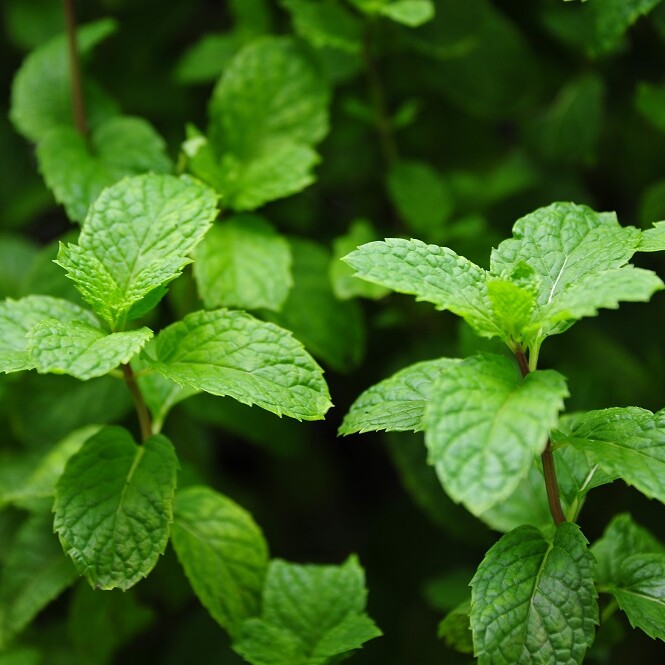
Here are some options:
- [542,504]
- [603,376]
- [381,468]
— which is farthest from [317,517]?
[542,504]

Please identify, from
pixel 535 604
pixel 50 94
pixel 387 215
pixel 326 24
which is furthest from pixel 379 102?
pixel 535 604

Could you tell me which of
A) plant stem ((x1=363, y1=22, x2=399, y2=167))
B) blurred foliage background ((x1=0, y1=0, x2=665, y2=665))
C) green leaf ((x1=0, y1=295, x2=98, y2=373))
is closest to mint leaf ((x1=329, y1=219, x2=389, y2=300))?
blurred foliage background ((x1=0, y1=0, x2=665, y2=665))

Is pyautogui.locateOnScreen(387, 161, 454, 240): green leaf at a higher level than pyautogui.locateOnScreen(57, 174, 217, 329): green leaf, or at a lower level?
lower

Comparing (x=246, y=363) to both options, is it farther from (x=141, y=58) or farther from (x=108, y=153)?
(x=141, y=58)

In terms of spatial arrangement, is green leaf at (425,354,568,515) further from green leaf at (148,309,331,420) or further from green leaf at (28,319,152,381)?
green leaf at (28,319,152,381)

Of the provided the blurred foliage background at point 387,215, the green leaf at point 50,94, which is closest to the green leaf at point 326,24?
the blurred foliage background at point 387,215

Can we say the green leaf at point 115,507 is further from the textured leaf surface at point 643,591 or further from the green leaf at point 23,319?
the textured leaf surface at point 643,591
